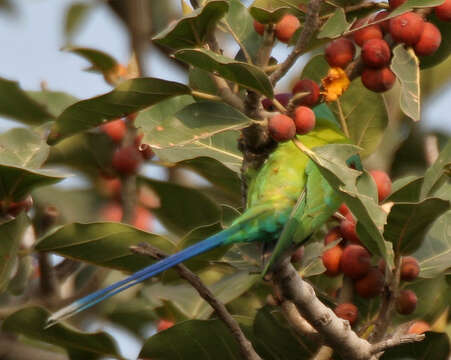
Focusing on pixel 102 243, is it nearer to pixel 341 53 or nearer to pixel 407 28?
pixel 341 53

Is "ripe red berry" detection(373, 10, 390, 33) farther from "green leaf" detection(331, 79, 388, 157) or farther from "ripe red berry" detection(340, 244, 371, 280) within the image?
"ripe red berry" detection(340, 244, 371, 280)

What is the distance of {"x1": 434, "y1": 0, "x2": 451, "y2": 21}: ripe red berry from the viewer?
224 centimetres

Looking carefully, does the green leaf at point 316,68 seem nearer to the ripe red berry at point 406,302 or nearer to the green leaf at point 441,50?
the green leaf at point 441,50

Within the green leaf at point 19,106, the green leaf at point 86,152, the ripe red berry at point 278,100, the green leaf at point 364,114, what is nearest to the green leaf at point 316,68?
the green leaf at point 364,114

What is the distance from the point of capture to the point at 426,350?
7.19 ft

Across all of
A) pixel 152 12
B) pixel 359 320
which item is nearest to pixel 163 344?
pixel 359 320

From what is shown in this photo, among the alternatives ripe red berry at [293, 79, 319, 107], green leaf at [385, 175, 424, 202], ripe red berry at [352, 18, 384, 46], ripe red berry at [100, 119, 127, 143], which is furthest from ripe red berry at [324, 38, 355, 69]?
ripe red berry at [100, 119, 127, 143]

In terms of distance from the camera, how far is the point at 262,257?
2.21 metres

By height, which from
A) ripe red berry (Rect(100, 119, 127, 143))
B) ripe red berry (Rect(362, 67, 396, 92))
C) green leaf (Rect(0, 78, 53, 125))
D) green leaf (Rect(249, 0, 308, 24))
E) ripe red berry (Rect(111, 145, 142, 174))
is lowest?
ripe red berry (Rect(111, 145, 142, 174))

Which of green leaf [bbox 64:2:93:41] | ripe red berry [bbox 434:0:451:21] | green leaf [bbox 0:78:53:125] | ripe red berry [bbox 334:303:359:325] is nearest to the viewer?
ripe red berry [bbox 334:303:359:325]

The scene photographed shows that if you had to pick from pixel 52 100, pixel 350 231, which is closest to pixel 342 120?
pixel 350 231

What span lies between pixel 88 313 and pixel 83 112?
1.31m

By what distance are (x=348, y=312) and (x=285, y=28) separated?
0.71m

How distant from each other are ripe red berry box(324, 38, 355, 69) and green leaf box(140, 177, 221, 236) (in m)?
0.84
